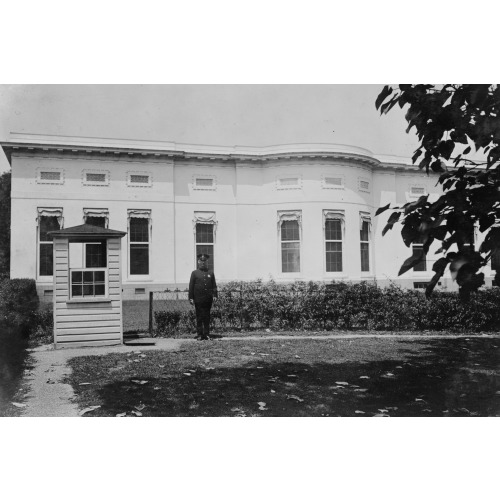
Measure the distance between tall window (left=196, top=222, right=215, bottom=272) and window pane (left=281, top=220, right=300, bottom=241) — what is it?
1880mm

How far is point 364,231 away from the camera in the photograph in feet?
25.6

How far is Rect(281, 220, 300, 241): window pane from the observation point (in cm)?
957

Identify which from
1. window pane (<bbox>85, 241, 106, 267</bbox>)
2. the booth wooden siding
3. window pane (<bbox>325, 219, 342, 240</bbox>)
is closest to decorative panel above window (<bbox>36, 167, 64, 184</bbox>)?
the booth wooden siding

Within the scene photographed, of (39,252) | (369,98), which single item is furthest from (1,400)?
(369,98)

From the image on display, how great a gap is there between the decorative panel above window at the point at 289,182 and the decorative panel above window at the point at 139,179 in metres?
2.63

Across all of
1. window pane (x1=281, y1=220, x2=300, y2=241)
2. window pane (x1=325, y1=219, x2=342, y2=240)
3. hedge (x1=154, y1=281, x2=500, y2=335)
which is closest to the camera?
hedge (x1=154, y1=281, x2=500, y2=335)

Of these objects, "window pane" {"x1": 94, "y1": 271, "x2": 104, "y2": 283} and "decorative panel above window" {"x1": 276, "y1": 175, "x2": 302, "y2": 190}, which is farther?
"decorative panel above window" {"x1": 276, "y1": 175, "x2": 302, "y2": 190}

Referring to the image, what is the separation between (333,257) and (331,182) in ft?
5.27

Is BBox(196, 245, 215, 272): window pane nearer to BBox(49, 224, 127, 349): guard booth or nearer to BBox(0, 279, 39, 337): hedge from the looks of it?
BBox(49, 224, 127, 349): guard booth

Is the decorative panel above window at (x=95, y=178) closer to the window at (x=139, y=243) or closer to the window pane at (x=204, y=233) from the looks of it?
the window at (x=139, y=243)

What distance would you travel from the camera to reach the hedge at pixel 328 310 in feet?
26.9

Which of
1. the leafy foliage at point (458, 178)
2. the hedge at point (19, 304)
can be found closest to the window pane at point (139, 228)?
the hedge at point (19, 304)

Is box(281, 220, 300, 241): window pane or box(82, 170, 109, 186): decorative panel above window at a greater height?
box(82, 170, 109, 186): decorative panel above window

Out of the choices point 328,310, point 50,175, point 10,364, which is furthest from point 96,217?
point 328,310
